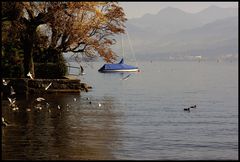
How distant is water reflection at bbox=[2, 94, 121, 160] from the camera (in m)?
20.8

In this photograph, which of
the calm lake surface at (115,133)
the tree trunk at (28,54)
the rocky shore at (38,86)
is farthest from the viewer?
the tree trunk at (28,54)

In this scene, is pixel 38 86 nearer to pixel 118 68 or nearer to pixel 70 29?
pixel 70 29

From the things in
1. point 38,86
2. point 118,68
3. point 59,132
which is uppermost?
point 118,68

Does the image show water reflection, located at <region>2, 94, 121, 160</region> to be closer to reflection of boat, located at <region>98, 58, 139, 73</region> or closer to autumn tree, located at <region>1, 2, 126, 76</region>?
autumn tree, located at <region>1, 2, 126, 76</region>

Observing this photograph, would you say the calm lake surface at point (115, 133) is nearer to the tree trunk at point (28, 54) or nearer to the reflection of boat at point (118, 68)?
the tree trunk at point (28, 54)

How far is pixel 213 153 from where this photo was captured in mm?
22281

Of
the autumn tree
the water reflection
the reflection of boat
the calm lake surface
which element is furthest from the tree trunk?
the reflection of boat

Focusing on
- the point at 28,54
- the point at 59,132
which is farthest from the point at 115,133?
the point at 28,54

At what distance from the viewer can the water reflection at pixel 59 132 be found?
68.4ft

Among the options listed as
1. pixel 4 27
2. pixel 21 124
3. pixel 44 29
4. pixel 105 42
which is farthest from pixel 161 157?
pixel 44 29

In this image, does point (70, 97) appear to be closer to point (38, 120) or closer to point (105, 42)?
point (105, 42)

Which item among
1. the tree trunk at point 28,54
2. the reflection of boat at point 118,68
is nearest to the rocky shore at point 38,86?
the tree trunk at point 28,54

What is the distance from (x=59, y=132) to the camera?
25719mm

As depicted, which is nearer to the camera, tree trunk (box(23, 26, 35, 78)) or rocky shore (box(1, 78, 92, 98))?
rocky shore (box(1, 78, 92, 98))
